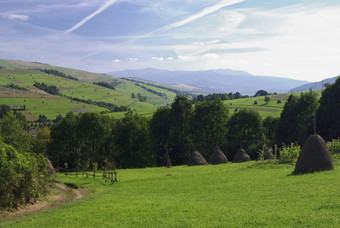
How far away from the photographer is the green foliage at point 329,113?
49.1 meters

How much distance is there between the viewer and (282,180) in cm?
2314

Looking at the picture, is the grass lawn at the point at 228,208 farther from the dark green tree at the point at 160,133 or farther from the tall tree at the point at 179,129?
the dark green tree at the point at 160,133

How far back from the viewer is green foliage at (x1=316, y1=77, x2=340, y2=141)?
49.1 meters

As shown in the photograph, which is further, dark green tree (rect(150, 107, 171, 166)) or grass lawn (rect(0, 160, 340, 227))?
dark green tree (rect(150, 107, 171, 166))

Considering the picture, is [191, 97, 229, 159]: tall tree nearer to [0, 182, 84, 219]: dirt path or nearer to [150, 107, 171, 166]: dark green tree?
[150, 107, 171, 166]: dark green tree

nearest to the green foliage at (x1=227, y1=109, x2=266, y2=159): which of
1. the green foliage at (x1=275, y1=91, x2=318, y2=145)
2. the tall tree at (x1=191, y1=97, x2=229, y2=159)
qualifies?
the tall tree at (x1=191, y1=97, x2=229, y2=159)

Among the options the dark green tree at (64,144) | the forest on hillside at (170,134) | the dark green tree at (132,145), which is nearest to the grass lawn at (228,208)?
the forest on hillside at (170,134)

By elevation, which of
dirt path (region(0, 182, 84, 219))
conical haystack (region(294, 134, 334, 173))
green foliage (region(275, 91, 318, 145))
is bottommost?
dirt path (region(0, 182, 84, 219))

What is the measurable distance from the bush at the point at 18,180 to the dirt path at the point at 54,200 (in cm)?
75

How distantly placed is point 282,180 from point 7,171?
77.2 ft

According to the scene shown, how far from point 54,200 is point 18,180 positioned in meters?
4.50

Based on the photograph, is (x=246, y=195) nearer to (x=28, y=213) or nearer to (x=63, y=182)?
(x=28, y=213)

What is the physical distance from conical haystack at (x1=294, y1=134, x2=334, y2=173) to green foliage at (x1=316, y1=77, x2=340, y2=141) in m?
27.0

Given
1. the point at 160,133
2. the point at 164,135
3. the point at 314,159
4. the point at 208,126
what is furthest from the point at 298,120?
Answer: the point at 314,159
